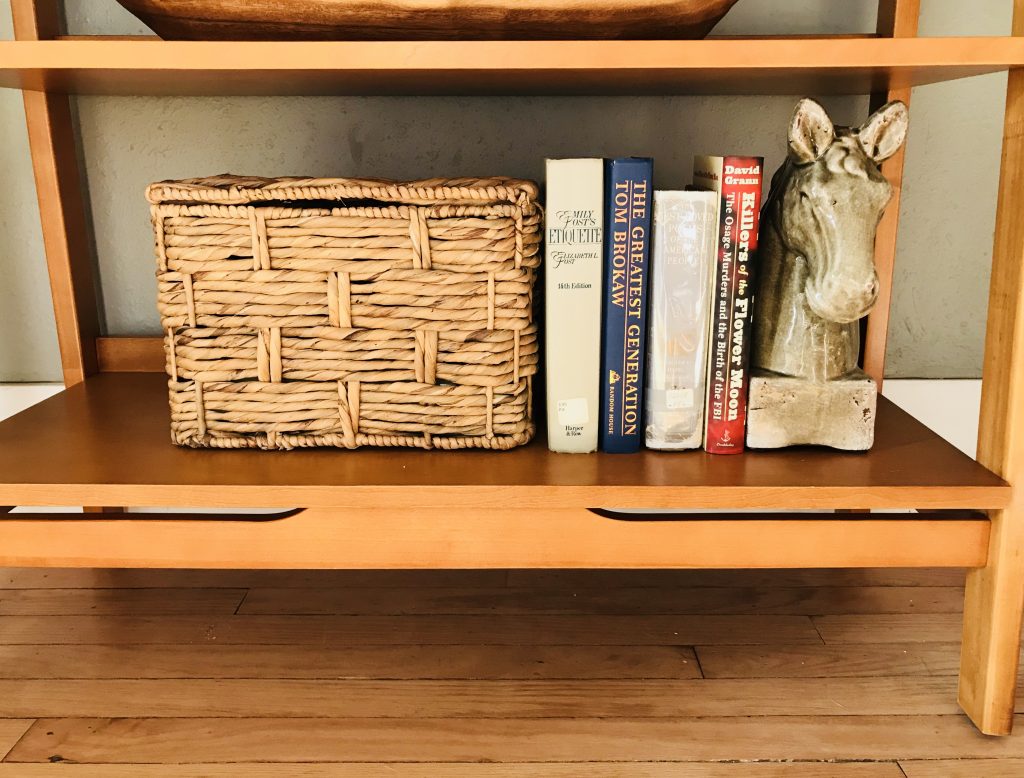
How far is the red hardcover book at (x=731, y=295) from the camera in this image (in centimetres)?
86

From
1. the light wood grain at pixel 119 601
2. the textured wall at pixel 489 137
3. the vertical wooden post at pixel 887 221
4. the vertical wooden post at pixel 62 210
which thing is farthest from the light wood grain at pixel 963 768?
the vertical wooden post at pixel 62 210

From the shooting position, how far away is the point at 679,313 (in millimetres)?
897

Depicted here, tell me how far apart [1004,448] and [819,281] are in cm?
24

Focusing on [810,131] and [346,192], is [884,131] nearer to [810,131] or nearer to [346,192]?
[810,131]

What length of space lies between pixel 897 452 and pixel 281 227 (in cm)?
69

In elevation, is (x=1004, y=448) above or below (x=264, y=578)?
above

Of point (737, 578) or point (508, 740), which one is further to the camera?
point (737, 578)

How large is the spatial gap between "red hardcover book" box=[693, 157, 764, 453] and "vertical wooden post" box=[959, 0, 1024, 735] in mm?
234

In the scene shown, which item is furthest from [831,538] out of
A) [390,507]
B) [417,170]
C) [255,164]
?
[255,164]

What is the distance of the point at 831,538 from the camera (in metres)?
0.84

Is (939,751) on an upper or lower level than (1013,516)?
lower

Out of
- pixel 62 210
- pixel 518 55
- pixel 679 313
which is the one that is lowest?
pixel 679 313

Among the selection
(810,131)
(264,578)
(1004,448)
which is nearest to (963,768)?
(1004,448)

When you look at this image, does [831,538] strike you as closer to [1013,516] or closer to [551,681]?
[1013,516]
